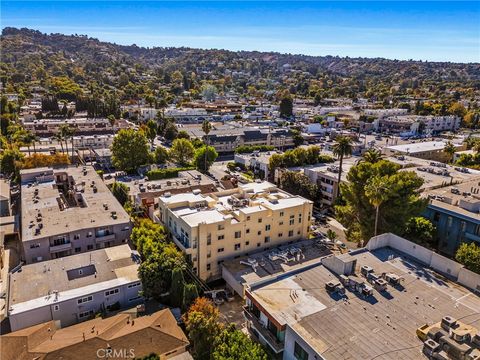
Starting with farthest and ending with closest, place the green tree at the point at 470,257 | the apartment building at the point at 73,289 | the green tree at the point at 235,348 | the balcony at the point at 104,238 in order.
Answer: the balcony at the point at 104,238, the green tree at the point at 470,257, the apartment building at the point at 73,289, the green tree at the point at 235,348

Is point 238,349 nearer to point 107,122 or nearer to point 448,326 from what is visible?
point 448,326

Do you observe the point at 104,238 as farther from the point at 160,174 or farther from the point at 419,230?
the point at 419,230

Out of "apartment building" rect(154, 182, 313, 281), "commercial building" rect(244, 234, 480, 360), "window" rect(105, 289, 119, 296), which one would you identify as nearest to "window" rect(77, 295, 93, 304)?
"window" rect(105, 289, 119, 296)

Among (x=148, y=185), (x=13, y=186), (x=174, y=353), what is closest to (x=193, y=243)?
(x=174, y=353)

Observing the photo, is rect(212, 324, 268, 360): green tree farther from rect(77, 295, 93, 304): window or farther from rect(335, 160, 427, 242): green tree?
rect(335, 160, 427, 242): green tree

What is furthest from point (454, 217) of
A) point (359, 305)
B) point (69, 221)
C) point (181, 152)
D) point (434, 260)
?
point (181, 152)

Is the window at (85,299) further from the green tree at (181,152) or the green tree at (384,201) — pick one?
the green tree at (181,152)

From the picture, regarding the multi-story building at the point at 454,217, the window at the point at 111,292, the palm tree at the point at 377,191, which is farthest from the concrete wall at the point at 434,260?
the window at the point at 111,292
